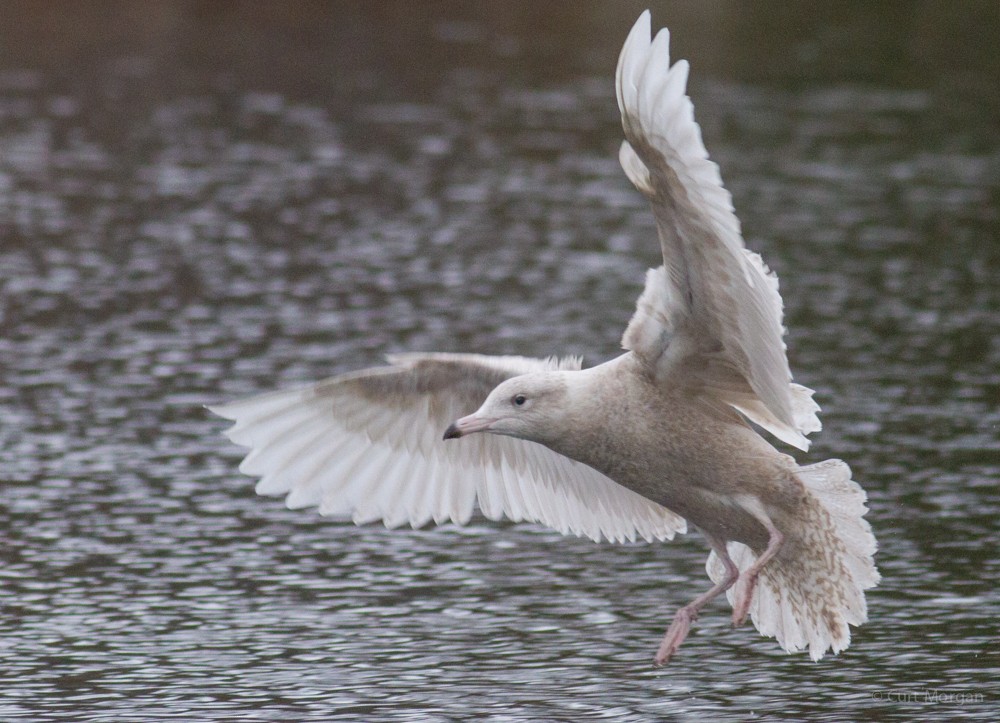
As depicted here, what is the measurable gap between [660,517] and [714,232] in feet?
8.23

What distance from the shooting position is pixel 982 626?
9.43m

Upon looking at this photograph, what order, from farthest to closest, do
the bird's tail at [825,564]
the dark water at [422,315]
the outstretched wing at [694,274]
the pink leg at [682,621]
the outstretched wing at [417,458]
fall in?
the dark water at [422,315], the outstretched wing at [417,458], the bird's tail at [825,564], the pink leg at [682,621], the outstretched wing at [694,274]

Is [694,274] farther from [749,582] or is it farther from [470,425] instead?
[749,582]

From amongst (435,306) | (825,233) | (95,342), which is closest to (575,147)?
(825,233)

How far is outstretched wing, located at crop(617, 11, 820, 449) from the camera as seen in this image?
268 inches

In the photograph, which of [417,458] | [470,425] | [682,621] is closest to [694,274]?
[470,425]

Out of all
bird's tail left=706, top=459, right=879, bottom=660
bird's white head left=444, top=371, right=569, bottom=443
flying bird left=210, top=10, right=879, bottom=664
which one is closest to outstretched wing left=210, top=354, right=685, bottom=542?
flying bird left=210, top=10, right=879, bottom=664

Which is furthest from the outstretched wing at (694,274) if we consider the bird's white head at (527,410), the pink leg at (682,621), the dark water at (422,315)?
the dark water at (422,315)

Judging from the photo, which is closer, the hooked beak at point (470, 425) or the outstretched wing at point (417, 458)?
Answer: the hooked beak at point (470, 425)

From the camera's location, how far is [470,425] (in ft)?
26.3

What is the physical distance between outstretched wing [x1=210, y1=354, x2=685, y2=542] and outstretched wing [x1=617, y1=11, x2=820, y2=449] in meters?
0.69

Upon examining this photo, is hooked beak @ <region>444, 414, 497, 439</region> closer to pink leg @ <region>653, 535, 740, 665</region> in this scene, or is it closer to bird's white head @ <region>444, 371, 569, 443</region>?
bird's white head @ <region>444, 371, 569, 443</region>

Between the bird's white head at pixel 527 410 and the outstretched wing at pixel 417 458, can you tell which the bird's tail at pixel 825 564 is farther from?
the bird's white head at pixel 527 410

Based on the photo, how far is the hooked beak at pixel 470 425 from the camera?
7.94 metres
